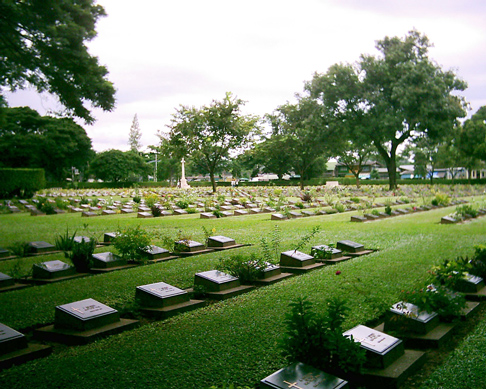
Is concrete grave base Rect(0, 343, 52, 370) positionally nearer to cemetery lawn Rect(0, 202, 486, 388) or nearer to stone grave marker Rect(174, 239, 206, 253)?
cemetery lawn Rect(0, 202, 486, 388)

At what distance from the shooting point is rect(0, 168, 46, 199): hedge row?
24.5 m

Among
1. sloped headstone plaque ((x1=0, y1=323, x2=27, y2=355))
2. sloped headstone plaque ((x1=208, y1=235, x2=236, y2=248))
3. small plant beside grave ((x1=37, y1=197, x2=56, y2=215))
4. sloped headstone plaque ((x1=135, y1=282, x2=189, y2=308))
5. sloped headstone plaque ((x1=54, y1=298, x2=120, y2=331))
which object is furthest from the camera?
small plant beside grave ((x1=37, y1=197, x2=56, y2=215))

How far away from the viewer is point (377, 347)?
3061 mm

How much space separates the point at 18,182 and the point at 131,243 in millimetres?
21800

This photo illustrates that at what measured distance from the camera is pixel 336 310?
290 centimetres

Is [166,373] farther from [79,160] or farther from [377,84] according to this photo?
[377,84]

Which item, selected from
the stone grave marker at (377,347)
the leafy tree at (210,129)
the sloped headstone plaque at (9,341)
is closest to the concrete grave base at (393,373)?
the stone grave marker at (377,347)

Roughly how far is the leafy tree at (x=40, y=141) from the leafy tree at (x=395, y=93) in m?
17.6

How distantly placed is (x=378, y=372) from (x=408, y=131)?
29165 millimetres

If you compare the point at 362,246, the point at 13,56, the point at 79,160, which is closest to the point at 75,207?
the point at 79,160

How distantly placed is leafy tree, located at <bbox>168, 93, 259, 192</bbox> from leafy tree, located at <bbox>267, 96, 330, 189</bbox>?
20.3 ft

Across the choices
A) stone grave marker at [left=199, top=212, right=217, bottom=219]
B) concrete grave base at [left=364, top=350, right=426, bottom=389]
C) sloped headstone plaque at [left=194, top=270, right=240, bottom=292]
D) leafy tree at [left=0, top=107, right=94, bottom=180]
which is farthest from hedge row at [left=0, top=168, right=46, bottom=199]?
concrete grave base at [left=364, top=350, right=426, bottom=389]

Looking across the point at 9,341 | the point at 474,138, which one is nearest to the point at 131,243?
the point at 9,341

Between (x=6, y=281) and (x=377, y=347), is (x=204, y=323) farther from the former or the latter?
(x=6, y=281)
